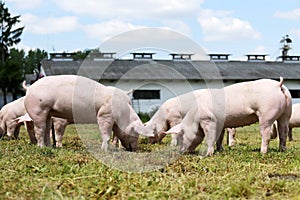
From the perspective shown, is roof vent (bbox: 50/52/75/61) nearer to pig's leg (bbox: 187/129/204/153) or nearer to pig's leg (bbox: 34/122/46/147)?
pig's leg (bbox: 34/122/46/147)

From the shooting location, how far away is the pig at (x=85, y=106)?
35.5 feet

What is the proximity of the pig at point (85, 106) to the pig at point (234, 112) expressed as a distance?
1160mm

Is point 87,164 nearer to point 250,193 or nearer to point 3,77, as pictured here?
point 250,193

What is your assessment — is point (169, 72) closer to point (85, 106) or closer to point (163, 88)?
point (163, 88)

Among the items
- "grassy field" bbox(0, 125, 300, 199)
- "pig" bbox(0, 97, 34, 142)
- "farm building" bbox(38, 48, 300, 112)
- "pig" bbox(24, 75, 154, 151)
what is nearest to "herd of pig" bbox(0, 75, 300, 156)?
"pig" bbox(24, 75, 154, 151)

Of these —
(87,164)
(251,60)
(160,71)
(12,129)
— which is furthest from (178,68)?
(87,164)

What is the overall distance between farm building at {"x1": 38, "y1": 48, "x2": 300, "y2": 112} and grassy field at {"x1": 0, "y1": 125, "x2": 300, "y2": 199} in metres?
18.6

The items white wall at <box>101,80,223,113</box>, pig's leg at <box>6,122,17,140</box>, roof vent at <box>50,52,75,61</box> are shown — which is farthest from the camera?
roof vent at <box>50,52,75,61</box>

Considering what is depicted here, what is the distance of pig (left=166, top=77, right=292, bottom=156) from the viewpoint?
33.6ft

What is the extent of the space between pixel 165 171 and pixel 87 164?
1.22 m

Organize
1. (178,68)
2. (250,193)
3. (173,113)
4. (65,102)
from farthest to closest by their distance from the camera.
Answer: (178,68), (173,113), (65,102), (250,193)

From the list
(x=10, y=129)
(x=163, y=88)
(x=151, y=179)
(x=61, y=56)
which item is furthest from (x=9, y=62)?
(x=151, y=179)

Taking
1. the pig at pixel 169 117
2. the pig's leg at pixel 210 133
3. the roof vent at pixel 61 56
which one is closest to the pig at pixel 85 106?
the pig's leg at pixel 210 133

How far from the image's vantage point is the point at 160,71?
105ft
